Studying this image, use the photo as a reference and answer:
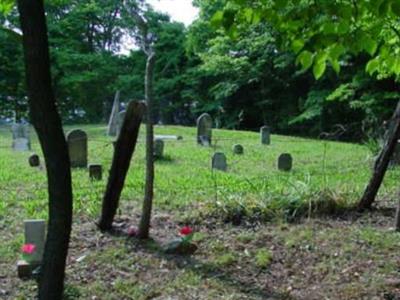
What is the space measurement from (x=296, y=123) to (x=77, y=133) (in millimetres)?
18811

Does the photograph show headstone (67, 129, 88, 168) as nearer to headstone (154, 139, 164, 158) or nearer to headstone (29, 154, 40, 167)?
headstone (29, 154, 40, 167)

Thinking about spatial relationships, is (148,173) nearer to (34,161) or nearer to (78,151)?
(78,151)

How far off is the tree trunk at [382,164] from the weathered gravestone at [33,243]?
164 inches

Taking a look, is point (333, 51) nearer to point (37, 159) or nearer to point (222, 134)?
point (37, 159)

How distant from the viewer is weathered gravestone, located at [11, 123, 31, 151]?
50.3ft

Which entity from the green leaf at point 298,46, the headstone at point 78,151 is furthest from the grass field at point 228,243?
the green leaf at point 298,46

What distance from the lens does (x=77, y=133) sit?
39.3 ft

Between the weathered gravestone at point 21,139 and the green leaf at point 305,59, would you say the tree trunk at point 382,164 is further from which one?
the weathered gravestone at point 21,139

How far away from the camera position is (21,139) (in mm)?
15664

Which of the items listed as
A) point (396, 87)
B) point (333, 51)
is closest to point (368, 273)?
point (333, 51)

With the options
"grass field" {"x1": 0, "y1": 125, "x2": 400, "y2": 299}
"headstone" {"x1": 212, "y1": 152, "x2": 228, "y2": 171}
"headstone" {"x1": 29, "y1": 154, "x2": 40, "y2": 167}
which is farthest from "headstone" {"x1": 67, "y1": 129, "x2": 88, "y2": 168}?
"headstone" {"x1": 212, "y1": 152, "x2": 228, "y2": 171}

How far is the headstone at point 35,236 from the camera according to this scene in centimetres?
495

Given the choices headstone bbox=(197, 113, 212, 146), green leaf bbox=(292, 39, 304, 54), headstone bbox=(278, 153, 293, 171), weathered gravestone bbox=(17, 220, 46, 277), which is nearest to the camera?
green leaf bbox=(292, 39, 304, 54)

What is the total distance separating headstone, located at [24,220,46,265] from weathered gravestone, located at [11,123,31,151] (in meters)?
10.8
